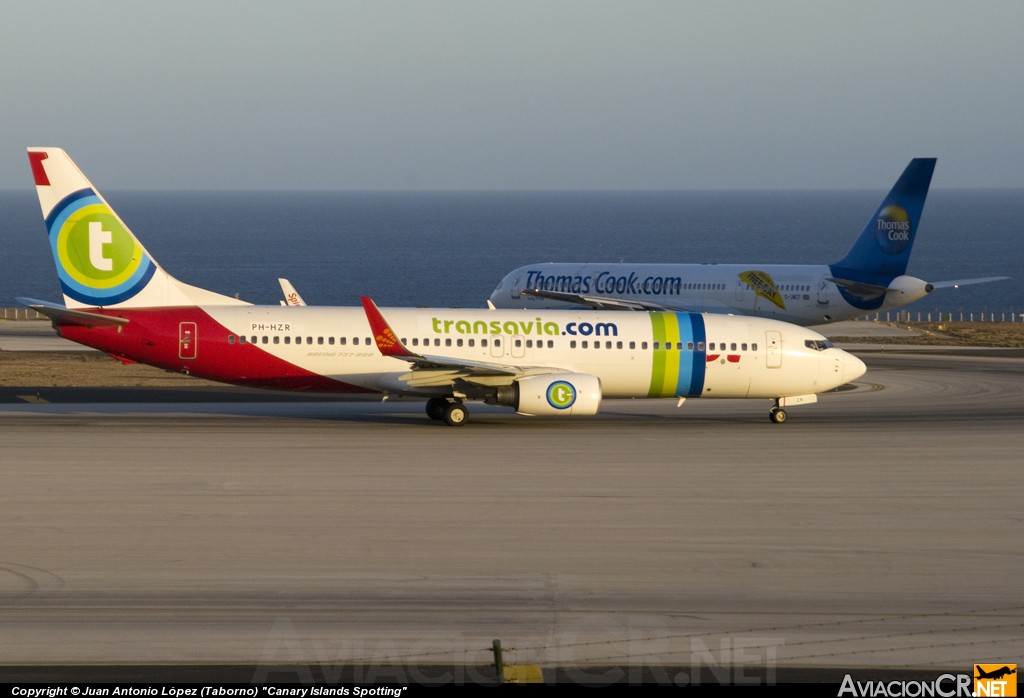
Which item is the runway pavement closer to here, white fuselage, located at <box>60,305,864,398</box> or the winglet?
white fuselage, located at <box>60,305,864,398</box>

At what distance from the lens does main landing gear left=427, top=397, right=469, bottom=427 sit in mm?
36125

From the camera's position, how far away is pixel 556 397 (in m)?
34.7

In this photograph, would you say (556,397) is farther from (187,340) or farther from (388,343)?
(187,340)

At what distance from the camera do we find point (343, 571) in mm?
21000

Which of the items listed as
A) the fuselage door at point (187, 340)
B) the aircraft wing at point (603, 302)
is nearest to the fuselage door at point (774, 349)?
the fuselage door at point (187, 340)

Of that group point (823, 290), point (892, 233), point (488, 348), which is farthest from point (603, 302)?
point (488, 348)

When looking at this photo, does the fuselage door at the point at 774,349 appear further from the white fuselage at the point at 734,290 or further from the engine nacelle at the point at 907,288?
the engine nacelle at the point at 907,288

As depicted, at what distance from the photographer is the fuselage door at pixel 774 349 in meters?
37.7

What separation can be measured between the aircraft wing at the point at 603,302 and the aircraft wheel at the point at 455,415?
26.3 metres

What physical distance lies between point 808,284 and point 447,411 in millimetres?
32495

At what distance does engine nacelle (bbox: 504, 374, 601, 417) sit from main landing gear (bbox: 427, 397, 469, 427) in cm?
185

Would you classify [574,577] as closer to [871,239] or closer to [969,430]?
[969,430]

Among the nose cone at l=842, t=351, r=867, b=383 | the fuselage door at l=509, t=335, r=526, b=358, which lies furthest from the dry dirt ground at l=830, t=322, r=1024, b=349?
the fuselage door at l=509, t=335, r=526, b=358

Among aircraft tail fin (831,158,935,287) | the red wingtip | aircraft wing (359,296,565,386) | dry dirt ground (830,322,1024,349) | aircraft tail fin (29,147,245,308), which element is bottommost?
aircraft wing (359,296,565,386)
